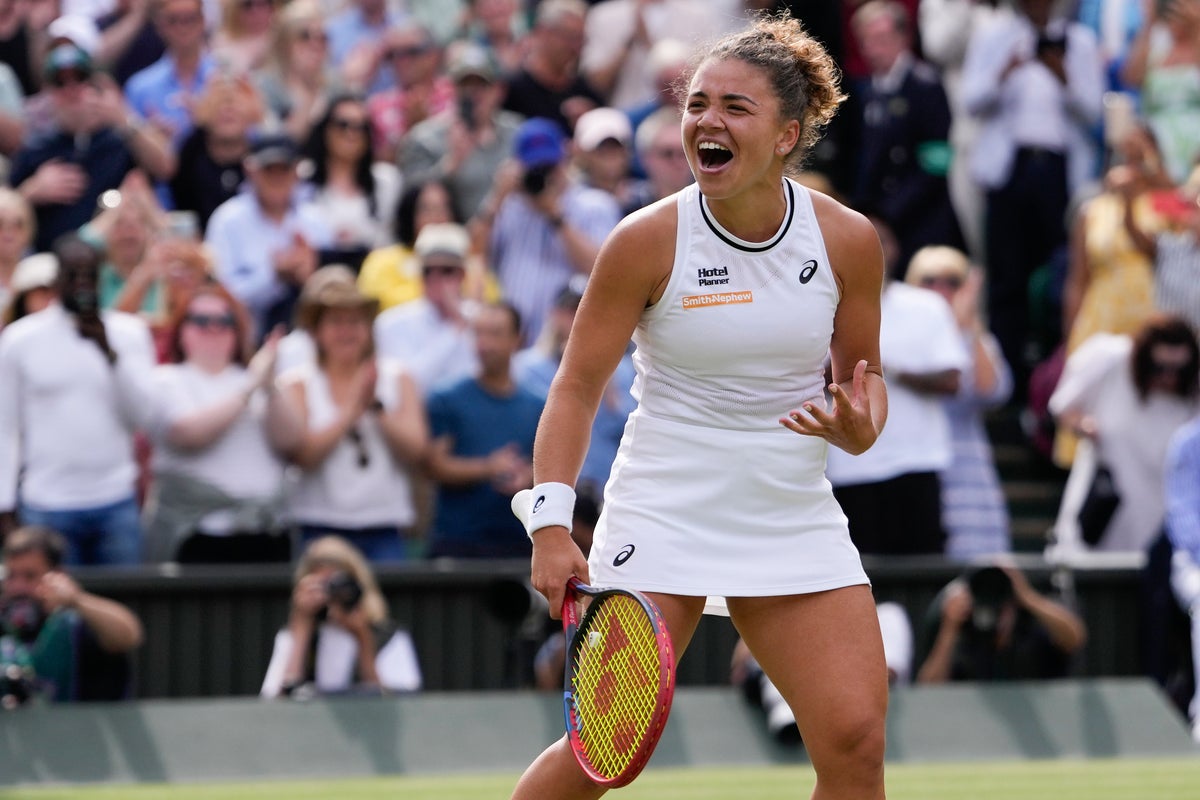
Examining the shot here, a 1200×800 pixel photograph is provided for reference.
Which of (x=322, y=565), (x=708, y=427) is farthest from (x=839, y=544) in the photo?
(x=322, y=565)

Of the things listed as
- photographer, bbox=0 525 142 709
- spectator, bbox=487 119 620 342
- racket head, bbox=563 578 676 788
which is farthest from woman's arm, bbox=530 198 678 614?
spectator, bbox=487 119 620 342

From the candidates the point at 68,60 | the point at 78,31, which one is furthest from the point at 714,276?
the point at 78,31

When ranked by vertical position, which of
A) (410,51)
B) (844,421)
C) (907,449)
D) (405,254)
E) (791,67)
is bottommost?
(907,449)

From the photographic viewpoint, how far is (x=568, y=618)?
14.1 ft

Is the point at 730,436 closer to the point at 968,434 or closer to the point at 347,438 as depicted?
the point at 347,438

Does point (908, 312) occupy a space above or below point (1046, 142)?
below

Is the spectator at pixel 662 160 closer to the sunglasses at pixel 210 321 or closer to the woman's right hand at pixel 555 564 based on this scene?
the sunglasses at pixel 210 321

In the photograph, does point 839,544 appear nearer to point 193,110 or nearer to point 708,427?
point 708,427

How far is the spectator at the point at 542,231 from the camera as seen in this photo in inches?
395

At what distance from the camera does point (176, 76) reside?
10930mm

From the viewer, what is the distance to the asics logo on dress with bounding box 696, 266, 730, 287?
435cm

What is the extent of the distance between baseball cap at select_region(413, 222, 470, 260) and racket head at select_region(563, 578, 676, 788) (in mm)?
5526

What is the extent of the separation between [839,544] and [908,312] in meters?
5.25

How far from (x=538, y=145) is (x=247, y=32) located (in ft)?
7.59
